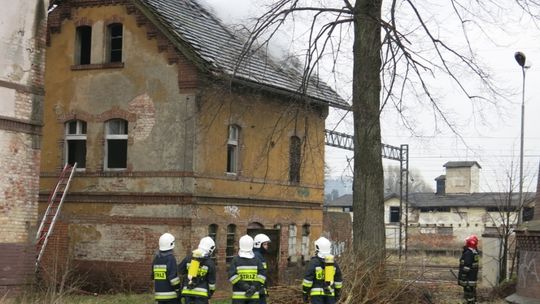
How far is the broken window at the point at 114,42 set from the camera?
23.2 metres

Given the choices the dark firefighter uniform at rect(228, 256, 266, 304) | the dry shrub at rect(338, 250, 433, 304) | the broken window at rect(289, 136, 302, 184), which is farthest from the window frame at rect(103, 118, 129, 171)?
the dark firefighter uniform at rect(228, 256, 266, 304)

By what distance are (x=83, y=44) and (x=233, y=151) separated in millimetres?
5855

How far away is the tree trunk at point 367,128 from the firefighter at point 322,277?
3185mm

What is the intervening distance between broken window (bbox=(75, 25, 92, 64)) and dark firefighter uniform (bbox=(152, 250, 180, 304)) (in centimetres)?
1275

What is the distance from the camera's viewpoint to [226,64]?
21734 mm

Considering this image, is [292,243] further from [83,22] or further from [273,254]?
[83,22]

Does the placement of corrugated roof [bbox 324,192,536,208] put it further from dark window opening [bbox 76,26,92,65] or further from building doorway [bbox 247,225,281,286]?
dark window opening [bbox 76,26,92,65]

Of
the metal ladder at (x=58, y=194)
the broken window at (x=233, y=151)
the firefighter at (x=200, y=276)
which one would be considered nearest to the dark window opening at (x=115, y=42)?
the metal ladder at (x=58, y=194)

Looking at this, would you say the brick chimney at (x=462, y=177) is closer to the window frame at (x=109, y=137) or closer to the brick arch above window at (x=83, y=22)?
the window frame at (x=109, y=137)

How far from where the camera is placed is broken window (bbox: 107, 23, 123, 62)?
23.2 metres

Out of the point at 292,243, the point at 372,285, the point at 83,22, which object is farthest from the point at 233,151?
the point at 372,285

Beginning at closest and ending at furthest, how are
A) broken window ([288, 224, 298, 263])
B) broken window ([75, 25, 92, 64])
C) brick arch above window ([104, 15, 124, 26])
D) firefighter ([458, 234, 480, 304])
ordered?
1. firefighter ([458, 234, 480, 304])
2. brick arch above window ([104, 15, 124, 26])
3. broken window ([75, 25, 92, 64])
4. broken window ([288, 224, 298, 263])

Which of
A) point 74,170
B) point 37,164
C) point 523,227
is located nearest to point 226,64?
point 74,170

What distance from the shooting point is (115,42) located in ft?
76.7
